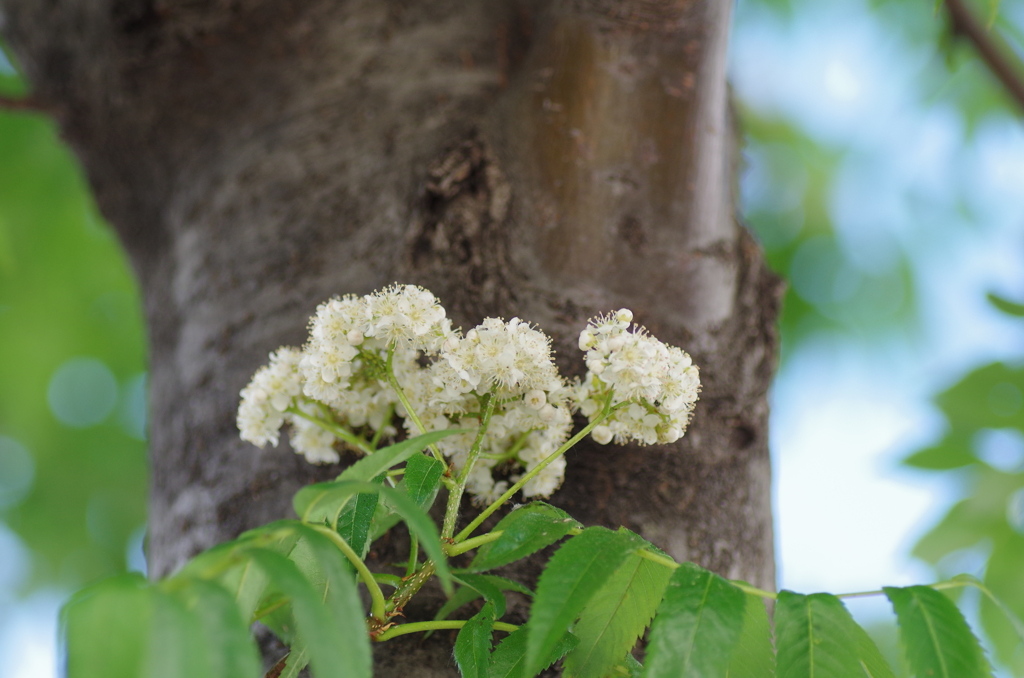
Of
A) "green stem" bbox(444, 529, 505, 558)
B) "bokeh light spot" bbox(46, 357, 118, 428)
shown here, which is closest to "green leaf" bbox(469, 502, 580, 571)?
"green stem" bbox(444, 529, 505, 558)

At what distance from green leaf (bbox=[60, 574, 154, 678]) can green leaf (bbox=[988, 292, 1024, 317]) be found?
8.18ft

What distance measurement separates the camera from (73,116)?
2297 mm

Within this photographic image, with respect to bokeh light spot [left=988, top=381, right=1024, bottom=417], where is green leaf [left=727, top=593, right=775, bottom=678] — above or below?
above

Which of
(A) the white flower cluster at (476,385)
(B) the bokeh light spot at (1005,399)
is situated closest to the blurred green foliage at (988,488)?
(B) the bokeh light spot at (1005,399)

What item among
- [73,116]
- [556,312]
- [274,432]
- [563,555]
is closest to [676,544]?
[556,312]

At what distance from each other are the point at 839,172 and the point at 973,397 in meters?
2.13

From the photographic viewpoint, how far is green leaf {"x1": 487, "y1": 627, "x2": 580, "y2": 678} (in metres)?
0.98

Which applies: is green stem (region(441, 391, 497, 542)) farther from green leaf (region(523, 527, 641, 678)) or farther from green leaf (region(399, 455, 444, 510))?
green leaf (region(523, 527, 641, 678))

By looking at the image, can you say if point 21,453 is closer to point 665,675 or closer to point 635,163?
point 635,163

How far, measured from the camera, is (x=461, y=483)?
1.05 m

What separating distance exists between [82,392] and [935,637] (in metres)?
4.16

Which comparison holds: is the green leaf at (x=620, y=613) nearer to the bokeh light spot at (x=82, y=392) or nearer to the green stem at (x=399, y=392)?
the green stem at (x=399, y=392)

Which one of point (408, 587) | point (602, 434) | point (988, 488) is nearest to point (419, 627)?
point (408, 587)

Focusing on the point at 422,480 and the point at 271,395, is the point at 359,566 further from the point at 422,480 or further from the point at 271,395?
the point at 271,395
